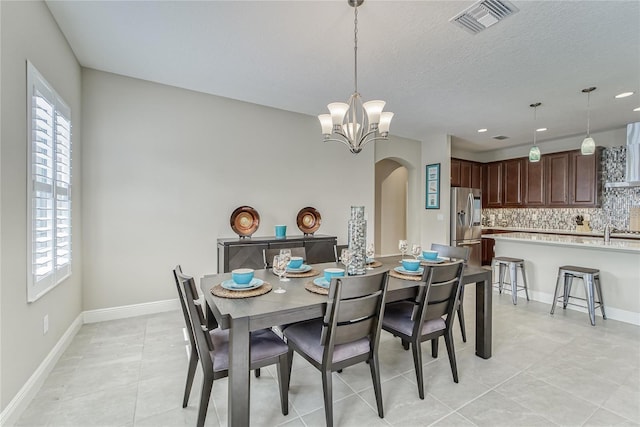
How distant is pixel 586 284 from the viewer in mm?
3598

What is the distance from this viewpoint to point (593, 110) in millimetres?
4410

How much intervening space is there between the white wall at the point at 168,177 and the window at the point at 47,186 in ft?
1.86

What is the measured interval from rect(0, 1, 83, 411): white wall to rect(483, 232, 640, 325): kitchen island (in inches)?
205

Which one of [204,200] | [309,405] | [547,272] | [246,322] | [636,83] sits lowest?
[309,405]

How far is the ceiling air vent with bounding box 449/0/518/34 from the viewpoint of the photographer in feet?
7.20

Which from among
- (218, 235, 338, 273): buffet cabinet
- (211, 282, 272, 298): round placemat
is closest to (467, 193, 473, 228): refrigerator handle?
(218, 235, 338, 273): buffet cabinet

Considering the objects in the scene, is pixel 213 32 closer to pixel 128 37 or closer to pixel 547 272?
pixel 128 37

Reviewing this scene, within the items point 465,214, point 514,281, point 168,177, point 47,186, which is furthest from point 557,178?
point 47,186

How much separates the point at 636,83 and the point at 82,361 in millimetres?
6314

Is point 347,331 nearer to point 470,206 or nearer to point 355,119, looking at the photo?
point 355,119

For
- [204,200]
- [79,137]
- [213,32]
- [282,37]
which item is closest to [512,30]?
[282,37]

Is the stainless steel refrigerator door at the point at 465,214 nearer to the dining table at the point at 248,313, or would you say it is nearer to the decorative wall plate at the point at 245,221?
the decorative wall plate at the point at 245,221

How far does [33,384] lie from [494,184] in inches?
326

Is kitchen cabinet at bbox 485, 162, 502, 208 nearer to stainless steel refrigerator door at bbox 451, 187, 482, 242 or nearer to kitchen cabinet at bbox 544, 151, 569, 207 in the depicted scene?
kitchen cabinet at bbox 544, 151, 569, 207
